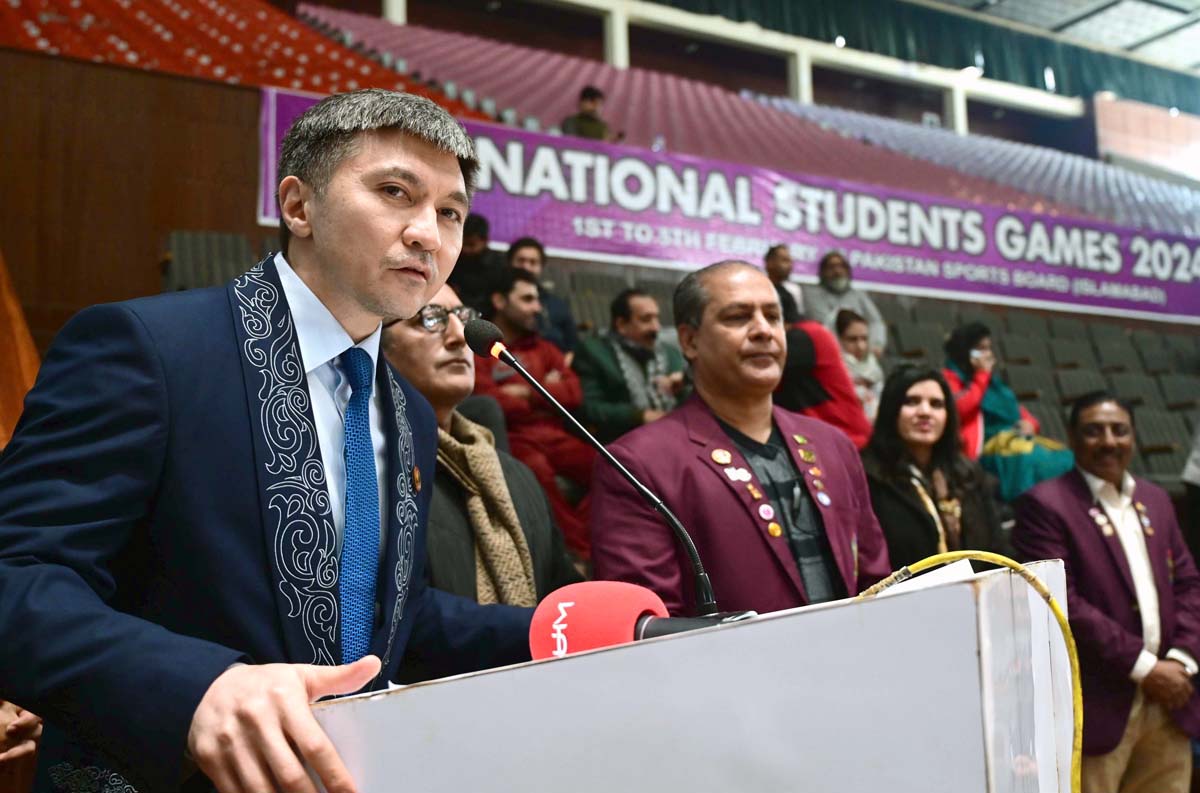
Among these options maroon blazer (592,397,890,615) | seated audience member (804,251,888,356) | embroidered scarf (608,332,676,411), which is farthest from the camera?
seated audience member (804,251,888,356)

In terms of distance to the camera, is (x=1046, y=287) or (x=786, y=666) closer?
(x=786, y=666)

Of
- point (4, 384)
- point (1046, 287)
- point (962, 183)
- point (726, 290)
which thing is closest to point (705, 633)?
point (726, 290)

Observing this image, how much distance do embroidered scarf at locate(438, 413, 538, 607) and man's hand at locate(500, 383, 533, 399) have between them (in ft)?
3.33

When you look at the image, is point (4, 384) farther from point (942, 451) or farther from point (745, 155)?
point (745, 155)

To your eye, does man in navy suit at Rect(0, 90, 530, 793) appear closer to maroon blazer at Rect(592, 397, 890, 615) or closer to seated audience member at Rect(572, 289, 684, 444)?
maroon blazer at Rect(592, 397, 890, 615)

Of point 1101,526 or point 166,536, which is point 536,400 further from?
point 166,536

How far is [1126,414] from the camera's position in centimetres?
302

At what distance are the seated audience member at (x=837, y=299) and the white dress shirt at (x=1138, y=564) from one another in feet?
7.84

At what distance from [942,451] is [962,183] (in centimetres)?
578

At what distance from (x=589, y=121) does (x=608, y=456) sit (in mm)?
5201

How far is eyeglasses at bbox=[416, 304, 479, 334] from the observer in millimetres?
2012

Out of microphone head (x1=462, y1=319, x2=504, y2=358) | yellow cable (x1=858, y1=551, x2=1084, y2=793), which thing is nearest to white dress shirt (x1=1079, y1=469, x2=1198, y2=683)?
microphone head (x1=462, y1=319, x2=504, y2=358)

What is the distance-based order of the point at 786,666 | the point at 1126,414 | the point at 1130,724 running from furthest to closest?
the point at 1126,414 → the point at 1130,724 → the point at 786,666

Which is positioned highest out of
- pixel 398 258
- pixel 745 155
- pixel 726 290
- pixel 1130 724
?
pixel 745 155
